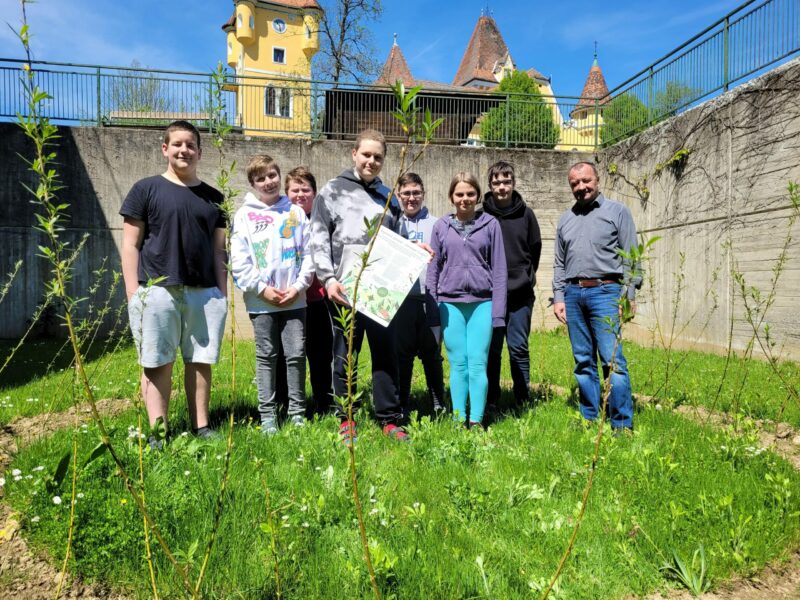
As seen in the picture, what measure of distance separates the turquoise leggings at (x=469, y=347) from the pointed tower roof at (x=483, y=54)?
5635cm

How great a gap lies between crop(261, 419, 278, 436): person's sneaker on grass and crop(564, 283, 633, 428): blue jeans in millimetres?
2269

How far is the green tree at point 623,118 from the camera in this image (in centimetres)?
1181

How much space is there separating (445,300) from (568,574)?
2235 millimetres

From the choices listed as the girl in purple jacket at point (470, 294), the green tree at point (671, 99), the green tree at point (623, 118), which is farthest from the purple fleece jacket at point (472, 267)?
the green tree at point (623, 118)

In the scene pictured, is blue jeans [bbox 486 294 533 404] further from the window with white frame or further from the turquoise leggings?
the window with white frame

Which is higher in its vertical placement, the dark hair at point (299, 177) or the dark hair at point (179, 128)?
the dark hair at point (179, 128)

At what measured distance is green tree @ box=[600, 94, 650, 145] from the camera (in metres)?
11.8

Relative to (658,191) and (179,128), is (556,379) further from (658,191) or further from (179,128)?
(658,191)

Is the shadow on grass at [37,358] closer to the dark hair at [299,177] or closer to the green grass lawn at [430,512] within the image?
the dark hair at [299,177]

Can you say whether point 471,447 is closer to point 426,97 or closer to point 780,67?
point 780,67

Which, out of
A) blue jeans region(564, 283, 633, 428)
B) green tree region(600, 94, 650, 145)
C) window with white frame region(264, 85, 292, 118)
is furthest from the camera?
window with white frame region(264, 85, 292, 118)

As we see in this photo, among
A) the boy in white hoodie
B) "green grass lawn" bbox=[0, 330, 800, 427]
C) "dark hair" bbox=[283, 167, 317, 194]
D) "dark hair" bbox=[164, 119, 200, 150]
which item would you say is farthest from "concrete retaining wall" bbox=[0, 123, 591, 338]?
"dark hair" bbox=[164, 119, 200, 150]

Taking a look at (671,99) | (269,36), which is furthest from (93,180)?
(269,36)

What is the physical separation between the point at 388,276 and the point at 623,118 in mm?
11043
